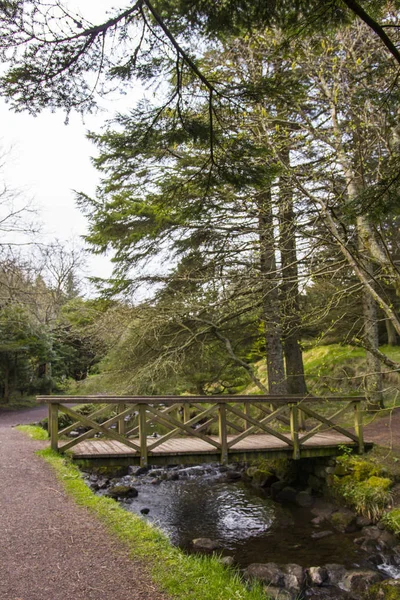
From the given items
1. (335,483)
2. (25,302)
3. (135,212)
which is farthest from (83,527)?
(25,302)

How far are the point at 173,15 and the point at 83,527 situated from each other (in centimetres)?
489

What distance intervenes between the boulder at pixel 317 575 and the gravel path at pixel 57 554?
111 inches

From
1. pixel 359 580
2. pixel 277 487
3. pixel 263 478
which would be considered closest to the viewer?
pixel 359 580

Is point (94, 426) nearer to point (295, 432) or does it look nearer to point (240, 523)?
point (240, 523)

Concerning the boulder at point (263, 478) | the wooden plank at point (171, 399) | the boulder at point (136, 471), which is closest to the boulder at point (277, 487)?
the boulder at point (263, 478)

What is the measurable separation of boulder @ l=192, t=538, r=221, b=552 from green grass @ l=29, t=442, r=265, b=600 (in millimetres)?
1889

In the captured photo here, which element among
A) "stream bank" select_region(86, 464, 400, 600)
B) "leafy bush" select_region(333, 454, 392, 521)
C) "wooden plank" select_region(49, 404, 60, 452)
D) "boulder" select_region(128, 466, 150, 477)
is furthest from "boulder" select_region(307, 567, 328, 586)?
"boulder" select_region(128, 466, 150, 477)

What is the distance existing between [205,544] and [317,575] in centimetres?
188

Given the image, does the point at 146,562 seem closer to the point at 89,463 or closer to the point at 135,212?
the point at 89,463

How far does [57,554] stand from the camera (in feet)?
13.4

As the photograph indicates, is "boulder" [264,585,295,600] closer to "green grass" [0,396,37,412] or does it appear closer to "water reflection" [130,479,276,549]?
"water reflection" [130,479,276,549]

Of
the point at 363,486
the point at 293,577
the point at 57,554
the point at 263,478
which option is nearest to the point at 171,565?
the point at 57,554

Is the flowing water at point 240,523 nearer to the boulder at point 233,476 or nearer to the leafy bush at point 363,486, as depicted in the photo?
the boulder at point 233,476

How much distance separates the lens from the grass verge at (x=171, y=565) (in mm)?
3584
